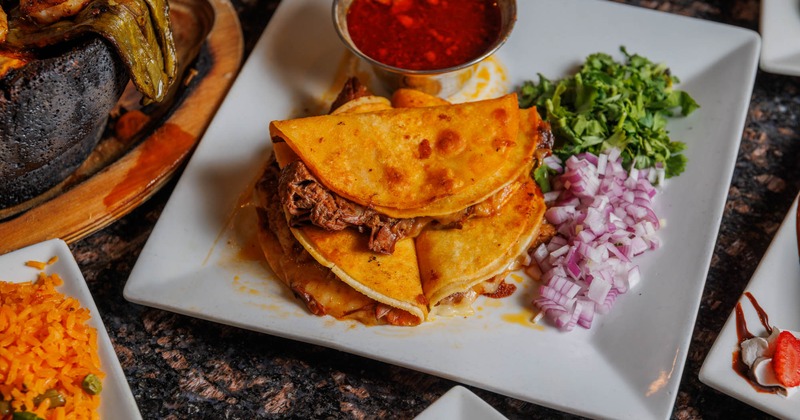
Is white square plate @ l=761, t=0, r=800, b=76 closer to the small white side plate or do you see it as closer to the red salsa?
the red salsa

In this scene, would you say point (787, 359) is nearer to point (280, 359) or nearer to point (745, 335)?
point (745, 335)

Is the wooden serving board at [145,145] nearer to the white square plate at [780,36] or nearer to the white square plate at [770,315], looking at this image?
the white square plate at [770,315]

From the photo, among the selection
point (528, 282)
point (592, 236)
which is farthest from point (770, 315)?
point (528, 282)

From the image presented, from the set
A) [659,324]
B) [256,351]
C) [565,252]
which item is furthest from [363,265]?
[659,324]

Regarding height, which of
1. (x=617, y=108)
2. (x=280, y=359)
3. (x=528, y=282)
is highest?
(x=617, y=108)

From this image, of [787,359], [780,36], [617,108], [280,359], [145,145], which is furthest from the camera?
[780,36]

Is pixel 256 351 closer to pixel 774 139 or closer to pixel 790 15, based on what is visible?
pixel 774 139

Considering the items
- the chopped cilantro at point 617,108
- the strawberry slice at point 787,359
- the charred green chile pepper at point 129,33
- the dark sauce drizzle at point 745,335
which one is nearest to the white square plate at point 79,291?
the charred green chile pepper at point 129,33
